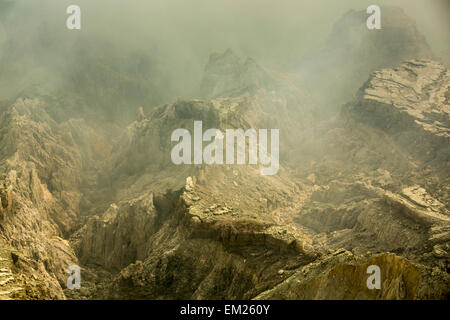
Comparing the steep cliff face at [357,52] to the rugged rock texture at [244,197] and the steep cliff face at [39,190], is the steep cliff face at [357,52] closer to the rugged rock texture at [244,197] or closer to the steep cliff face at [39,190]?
the rugged rock texture at [244,197]

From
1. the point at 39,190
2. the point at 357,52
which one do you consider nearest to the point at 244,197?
the point at 39,190

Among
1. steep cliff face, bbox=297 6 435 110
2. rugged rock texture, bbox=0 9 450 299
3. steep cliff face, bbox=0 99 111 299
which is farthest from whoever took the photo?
steep cliff face, bbox=297 6 435 110

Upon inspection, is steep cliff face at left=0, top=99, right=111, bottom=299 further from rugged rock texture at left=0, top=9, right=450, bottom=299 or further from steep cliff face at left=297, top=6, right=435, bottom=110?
steep cliff face at left=297, top=6, right=435, bottom=110

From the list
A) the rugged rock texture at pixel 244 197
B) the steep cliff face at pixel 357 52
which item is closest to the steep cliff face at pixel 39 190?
the rugged rock texture at pixel 244 197

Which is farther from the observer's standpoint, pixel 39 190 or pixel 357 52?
pixel 357 52

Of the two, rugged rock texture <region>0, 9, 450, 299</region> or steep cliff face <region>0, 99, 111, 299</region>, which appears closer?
rugged rock texture <region>0, 9, 450, 299</region>

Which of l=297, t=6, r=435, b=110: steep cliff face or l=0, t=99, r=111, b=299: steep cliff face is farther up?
l=297, t=6, r=435, b=110: steep cliff face

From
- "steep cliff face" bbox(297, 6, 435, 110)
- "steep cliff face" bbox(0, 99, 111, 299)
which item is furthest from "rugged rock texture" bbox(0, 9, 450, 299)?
"steep cliff face" bbox(297, 6, 435, 110)

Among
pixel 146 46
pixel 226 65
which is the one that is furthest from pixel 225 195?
pixel 146 46

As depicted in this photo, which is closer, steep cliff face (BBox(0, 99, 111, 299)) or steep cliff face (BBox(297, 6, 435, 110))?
steep cliff face (BBox(0, 99, 111, 299))

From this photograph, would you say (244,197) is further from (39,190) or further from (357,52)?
(357,52)

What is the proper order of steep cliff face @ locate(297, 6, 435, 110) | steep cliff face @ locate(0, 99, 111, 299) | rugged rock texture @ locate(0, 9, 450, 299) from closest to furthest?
rugged rock texture @ locate(0, 9, 450, 299) → steep cliff face @ locate(0, 99, 111, 299) → steep cliff face @ locate(297, 6, 435, 110)
